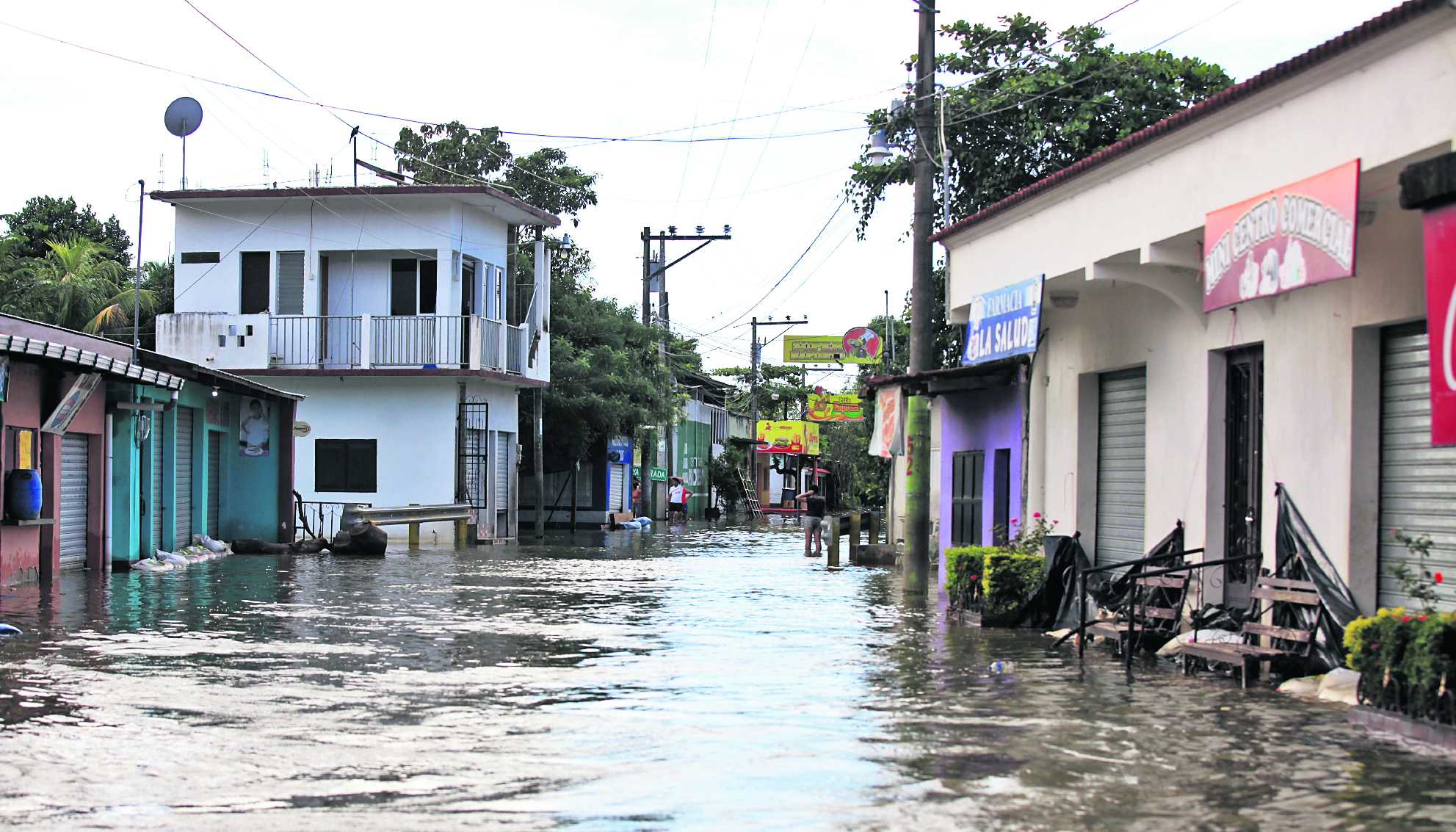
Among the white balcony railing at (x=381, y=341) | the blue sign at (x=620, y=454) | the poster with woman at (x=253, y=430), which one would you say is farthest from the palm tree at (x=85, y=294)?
the blue sign at (x=620, y=454)

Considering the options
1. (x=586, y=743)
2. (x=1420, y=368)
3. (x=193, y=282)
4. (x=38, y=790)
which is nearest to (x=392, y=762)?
(x=586, y=743)

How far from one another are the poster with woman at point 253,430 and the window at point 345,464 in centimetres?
536

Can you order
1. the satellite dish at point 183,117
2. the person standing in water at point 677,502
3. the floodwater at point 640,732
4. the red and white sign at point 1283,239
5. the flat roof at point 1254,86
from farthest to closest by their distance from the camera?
the person standing in water at point 677,502, the satellite dish at point 183,117, the red and white sign at point 1283,239, the flat roof at point 1254,86, the floodwater at point 640,732

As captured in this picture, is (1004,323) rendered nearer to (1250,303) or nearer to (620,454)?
(1250,303)

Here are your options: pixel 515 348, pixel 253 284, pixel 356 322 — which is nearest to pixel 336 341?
pixel 356 322

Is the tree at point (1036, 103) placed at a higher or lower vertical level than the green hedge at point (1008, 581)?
higher

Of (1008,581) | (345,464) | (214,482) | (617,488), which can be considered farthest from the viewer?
(617,488)

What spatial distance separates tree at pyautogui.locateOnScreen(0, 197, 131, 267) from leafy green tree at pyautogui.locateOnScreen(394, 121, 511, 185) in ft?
34.6

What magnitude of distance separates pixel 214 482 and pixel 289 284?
25.7 feet

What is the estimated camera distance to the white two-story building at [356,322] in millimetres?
33875

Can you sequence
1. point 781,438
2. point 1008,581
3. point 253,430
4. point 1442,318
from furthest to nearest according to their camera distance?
1. point 781,438
2. point 253,430
3. point 1008,581
4. point 1442,318

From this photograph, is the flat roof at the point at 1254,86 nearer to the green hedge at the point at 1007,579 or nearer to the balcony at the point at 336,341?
the green hedge at the point at 1007,579

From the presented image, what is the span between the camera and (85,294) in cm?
3947

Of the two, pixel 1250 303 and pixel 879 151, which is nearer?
pixel 1250 303
